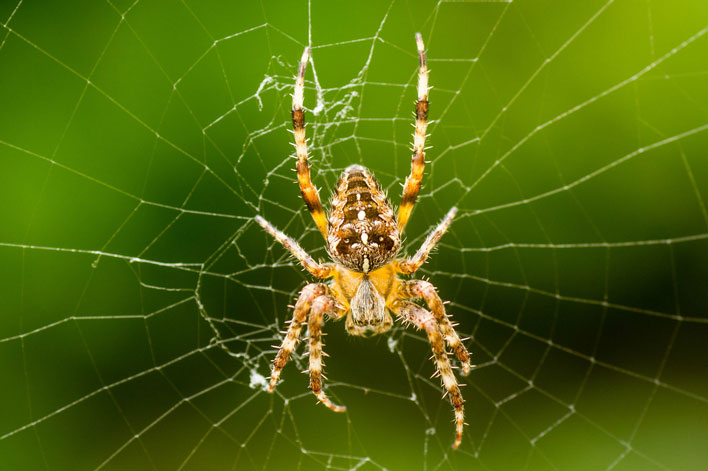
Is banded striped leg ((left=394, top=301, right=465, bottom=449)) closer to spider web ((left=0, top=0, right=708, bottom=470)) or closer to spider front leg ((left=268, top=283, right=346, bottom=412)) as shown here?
spider front leg ((left=268, top=283, right=346, bottom=412))

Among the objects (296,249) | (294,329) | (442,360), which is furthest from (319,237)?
(442,360)

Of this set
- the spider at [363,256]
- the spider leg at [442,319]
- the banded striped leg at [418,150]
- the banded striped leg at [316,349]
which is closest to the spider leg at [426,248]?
the spider at [363,256]

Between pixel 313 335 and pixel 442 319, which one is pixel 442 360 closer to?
pixel 442 319

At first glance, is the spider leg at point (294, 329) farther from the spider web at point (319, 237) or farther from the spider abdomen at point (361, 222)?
the spider web at point (319, 237)

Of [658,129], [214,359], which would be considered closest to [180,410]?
[214,359]

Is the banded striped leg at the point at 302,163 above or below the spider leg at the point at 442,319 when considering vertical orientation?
above

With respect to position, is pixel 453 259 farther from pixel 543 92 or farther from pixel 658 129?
pixel 658 129

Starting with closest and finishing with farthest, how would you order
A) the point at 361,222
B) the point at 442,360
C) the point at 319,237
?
the point at 361,222 < the point at 442,360 < the point at 319,237
